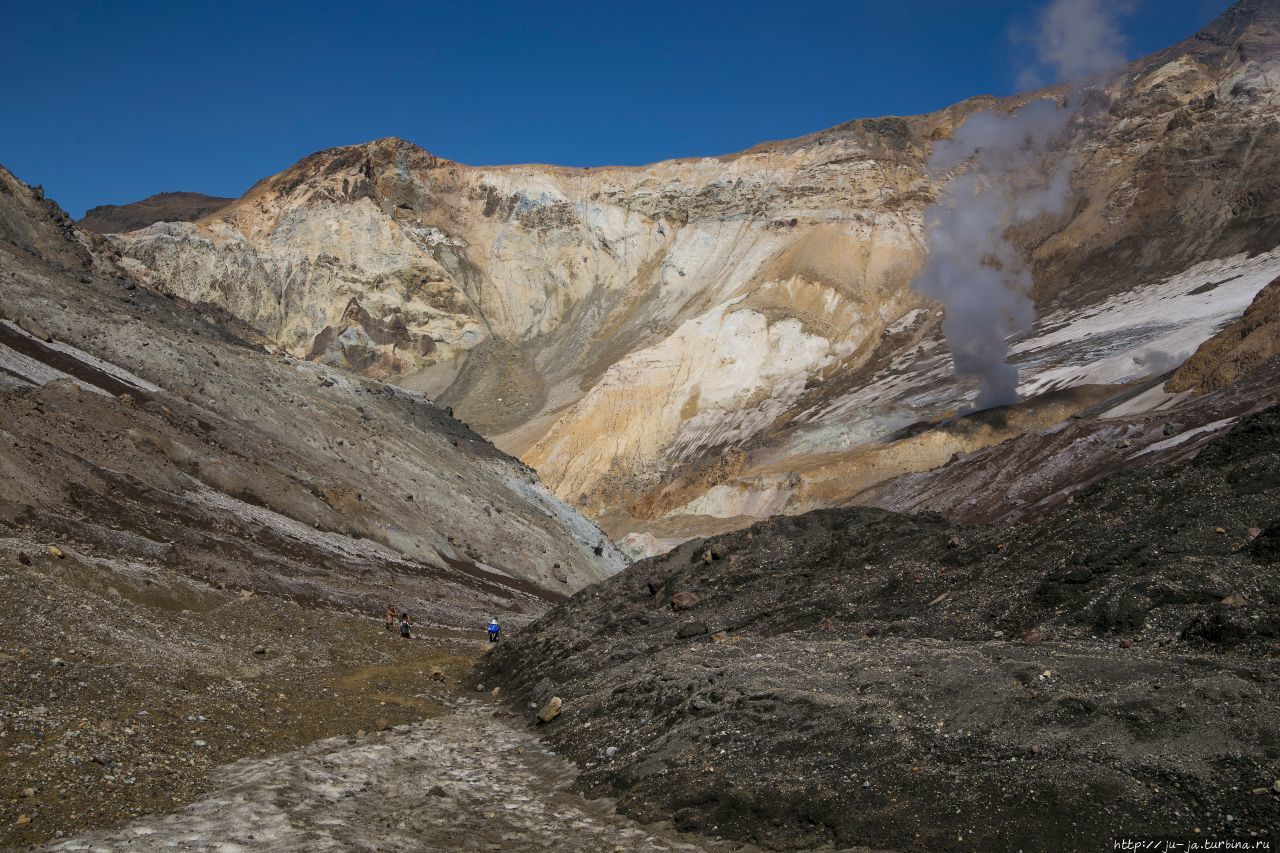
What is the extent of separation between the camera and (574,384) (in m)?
119

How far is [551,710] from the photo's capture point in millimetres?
17000

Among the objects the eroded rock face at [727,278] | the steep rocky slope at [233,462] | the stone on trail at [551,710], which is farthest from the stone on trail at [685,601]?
the eroded rock face at [727,278]

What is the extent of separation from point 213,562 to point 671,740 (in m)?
17.0

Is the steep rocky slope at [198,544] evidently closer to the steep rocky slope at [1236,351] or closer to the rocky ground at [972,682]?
the rocky ground at [972,682]

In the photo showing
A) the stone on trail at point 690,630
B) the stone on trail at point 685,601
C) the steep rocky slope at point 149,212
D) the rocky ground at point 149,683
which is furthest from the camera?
the steep rocky slope at point 149,212

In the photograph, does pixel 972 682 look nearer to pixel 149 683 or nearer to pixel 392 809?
pixel 392 809

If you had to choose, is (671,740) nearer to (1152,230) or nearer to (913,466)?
(913,466)

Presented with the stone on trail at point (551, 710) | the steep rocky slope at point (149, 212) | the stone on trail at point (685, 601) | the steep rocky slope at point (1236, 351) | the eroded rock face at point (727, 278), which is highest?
the steep rocky slope at point (149, 212)

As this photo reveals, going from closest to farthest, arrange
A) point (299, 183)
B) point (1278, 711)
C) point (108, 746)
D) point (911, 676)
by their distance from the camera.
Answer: point (1278, 711) < point (108, 746) < point (911, 676) < point (299, 183)

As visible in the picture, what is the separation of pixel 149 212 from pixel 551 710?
18358 centimetres

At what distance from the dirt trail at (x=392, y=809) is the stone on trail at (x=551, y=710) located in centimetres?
133

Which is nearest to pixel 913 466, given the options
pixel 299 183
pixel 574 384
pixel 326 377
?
pixel 326 377

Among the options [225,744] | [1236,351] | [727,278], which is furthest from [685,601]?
[727,278]

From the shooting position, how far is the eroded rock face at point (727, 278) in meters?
83.8
